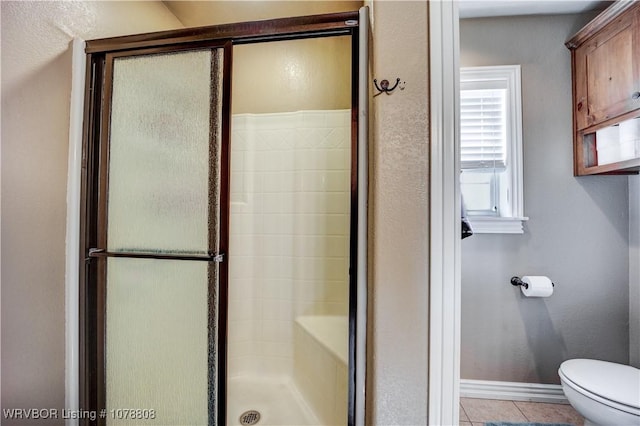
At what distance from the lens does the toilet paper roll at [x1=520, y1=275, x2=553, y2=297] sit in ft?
5.68

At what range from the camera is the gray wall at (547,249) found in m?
1.79

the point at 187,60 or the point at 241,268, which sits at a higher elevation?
the point at 187,60

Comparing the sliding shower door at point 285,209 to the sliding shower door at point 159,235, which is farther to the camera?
the sliding shower door at point 285,209

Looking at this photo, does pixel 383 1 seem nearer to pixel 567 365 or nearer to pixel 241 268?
pixel 241 268

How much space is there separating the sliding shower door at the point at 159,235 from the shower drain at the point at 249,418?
497mm

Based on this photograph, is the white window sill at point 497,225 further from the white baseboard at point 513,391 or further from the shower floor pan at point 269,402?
the shower floor pan at point 269,402

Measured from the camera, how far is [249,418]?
1.55 metres

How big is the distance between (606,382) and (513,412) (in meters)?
0.59

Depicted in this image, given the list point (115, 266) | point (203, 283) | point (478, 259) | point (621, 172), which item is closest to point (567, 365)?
point (478, 259)

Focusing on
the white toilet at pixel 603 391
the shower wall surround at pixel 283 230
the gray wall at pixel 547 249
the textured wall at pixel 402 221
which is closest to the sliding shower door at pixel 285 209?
the shower wall surround at pixel 283 230

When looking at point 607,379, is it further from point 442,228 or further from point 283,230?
point 283,230

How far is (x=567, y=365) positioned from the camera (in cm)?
153

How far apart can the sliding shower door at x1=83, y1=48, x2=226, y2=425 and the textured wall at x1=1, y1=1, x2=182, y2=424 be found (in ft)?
0.46

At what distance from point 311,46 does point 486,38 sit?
1152 mm
